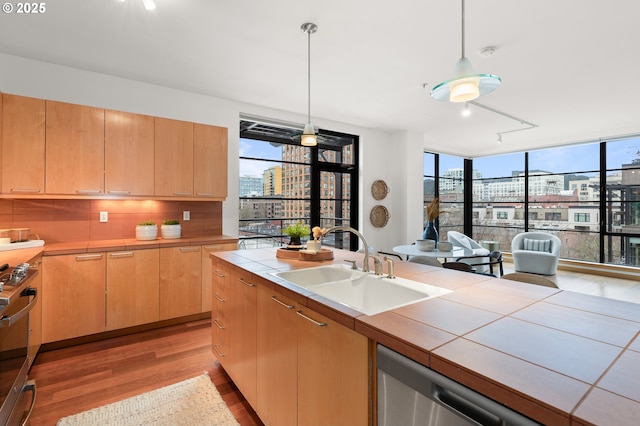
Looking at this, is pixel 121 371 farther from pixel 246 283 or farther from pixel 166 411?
pixel 246 283

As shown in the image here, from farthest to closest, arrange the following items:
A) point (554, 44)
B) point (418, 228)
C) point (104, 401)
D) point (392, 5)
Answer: point (418, 228), point (554, 44), point (392, 5), point (104, 401)

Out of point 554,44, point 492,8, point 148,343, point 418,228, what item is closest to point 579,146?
point 418,228

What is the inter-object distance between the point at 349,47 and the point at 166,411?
10.4ft

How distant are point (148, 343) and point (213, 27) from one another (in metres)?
2.90

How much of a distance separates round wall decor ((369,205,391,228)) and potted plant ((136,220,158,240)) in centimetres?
358

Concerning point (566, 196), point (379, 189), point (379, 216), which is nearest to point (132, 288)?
point (379, 216)

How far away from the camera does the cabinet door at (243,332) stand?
188cm

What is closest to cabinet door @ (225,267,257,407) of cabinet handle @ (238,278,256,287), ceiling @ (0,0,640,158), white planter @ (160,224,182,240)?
cabinet handle @ (238,278,256,287)

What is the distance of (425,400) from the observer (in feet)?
3.01

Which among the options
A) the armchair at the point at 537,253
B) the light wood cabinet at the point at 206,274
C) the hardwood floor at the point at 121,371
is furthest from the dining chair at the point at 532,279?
the armchair at the point at 537,253

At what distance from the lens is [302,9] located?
2305mm

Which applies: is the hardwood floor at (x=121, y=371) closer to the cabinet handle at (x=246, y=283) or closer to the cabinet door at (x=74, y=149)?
the cabinet handle at (x=246, y=283)

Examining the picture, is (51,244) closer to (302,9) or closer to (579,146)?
(302,9)

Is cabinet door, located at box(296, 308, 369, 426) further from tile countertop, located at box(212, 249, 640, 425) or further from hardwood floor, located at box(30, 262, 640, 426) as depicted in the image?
hardwood floor, located at box(30, 262, 640, 426)
